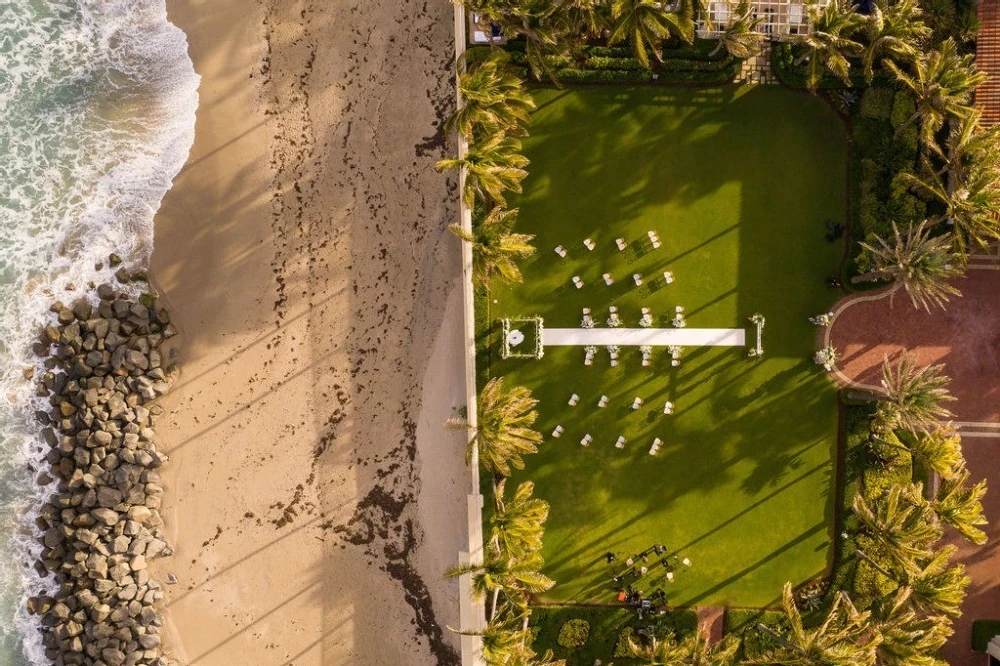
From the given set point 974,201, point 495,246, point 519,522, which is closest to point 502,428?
point 519,522

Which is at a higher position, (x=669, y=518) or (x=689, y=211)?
(x=689, y=211)

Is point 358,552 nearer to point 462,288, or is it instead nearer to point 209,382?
point 209,382

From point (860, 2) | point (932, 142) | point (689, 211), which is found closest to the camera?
point (932, 142)

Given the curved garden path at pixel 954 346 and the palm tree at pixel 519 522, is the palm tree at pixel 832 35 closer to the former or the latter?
the curved garden path at pixel 954 346

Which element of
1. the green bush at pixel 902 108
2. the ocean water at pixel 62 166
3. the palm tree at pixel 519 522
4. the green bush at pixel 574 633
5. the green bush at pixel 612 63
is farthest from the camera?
the ocean water at pixel 62 166

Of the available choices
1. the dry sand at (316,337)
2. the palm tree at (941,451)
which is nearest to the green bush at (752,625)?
the palm tree at (941,451)

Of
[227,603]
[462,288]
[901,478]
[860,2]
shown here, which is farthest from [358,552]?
[860,2]
